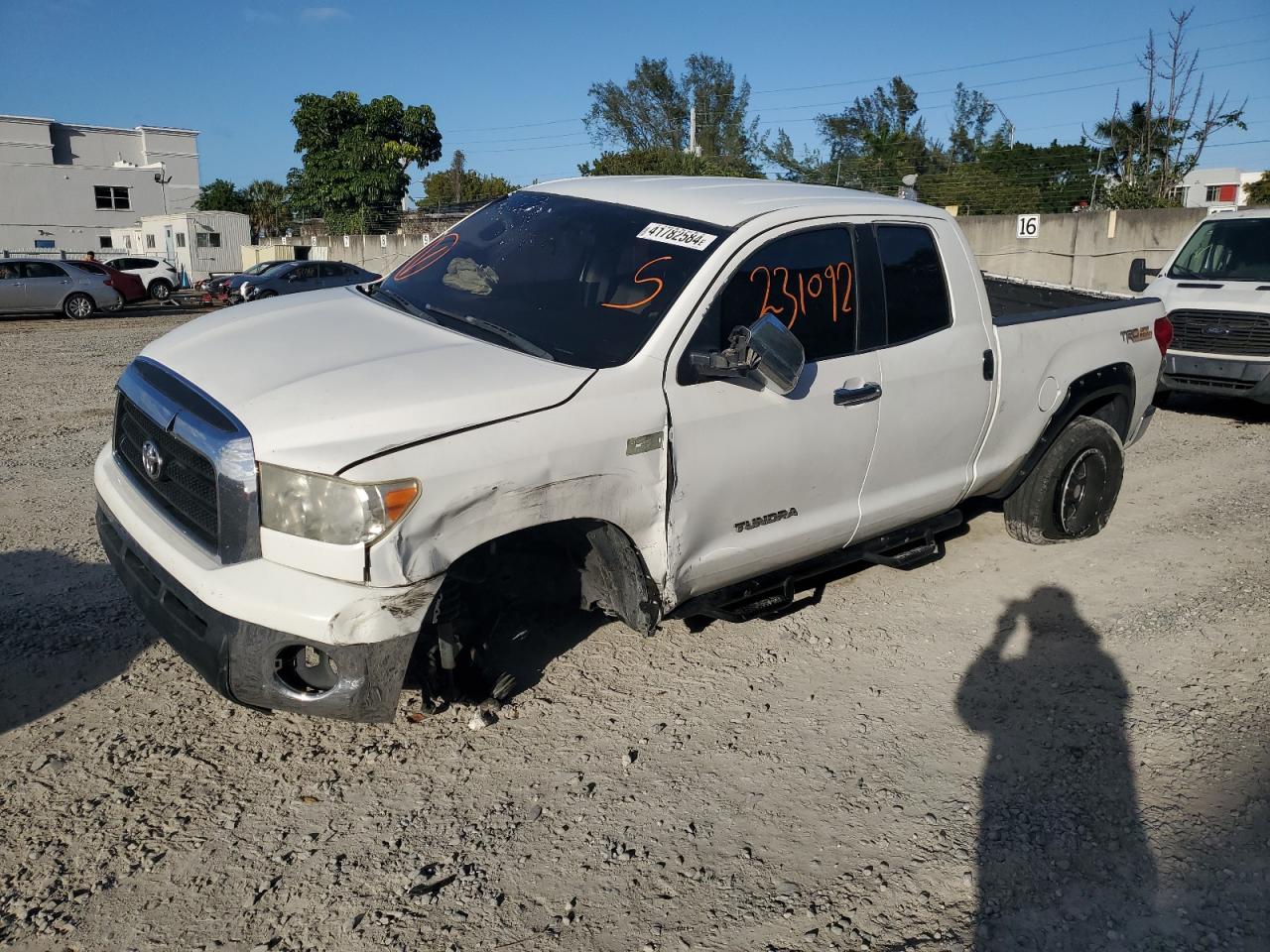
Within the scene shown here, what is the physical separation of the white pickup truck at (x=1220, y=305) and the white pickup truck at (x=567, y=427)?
4.94 m

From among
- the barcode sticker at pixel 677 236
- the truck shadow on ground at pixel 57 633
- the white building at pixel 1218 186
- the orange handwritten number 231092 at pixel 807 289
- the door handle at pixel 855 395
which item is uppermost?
the white building at pixel 1218 186

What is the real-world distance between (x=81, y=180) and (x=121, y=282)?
3648 centimetres

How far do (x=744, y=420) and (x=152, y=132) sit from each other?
66273 millimetres

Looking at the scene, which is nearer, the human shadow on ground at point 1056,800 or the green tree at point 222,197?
the human shadow on ground at point 1056,800

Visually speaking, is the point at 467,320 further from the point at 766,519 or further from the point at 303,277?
the point at 303,277

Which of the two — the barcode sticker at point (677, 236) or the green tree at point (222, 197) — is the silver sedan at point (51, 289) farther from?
the green tree at point (222, 197)

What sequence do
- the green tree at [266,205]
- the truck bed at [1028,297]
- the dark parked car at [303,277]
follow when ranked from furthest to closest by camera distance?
1. the green tree at [266,205]
2. the dark parked car at [303,277]
3. the truck bed at [1028,297]

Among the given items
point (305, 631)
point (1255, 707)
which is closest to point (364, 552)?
point (305, 631)

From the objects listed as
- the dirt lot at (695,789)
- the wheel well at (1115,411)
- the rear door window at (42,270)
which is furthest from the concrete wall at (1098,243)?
the rear door window at (42,270)

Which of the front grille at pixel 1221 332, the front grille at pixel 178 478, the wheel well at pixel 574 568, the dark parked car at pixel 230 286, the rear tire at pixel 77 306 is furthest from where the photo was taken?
the dark parked car at pixel 230 286

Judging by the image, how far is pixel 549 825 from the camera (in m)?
3.13

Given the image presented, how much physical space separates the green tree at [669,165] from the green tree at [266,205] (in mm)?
28299

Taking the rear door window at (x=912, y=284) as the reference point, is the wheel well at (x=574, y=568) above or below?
below

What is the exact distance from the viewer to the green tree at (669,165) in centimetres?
3041
